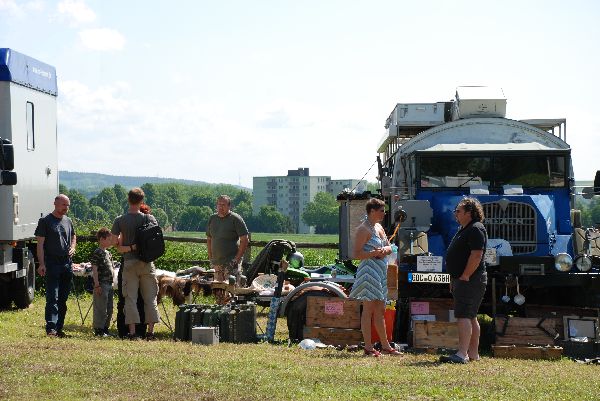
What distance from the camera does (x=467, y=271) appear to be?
11312 millimetres

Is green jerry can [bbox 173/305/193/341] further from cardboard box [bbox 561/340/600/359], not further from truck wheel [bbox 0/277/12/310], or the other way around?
truck wheel [bbox 0/277/12/310]

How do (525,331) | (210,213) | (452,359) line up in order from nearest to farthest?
1. (452,359)
2. (525,331)
3. (210,213)

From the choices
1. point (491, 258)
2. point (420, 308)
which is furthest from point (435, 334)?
point (491, 258)

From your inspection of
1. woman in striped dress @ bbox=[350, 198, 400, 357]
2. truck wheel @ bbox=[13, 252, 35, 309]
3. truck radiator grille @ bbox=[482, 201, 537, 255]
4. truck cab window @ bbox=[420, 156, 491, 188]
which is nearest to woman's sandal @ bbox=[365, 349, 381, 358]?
woman in striped dress @ bbox=[350, 198, 400, 357]

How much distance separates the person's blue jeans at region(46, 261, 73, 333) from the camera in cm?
1316

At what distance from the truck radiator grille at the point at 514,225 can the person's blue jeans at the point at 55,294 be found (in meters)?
5.48

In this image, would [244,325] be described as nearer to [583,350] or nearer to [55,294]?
[55,294]

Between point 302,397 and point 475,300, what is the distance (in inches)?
133

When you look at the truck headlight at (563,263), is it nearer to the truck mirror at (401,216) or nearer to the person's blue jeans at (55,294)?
the truck mirror at (401,216)

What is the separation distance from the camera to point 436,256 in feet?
42.8

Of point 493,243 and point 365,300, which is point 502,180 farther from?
point 365,300

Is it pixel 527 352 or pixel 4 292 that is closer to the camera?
pixel 527 352

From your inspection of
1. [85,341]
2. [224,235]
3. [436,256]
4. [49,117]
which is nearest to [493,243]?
[436,256]

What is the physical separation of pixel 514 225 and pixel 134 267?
491 centimetres
